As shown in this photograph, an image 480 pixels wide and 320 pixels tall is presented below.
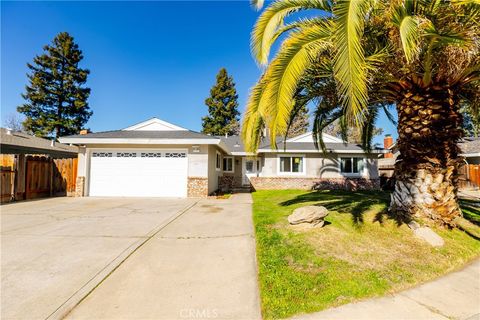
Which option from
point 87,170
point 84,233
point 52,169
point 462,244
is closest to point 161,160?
→ point 87,170

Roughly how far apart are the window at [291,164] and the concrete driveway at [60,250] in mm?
10730

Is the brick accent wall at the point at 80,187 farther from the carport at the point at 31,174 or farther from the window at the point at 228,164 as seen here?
the window at the point at 228,164

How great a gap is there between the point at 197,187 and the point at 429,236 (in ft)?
33.9

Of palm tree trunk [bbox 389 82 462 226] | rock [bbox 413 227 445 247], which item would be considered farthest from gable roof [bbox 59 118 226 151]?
rock [bbox 413 227 445 247]

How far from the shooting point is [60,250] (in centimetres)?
493

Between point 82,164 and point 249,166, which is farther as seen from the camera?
point 249,166

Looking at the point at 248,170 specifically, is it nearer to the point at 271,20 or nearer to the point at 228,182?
the point at 228,182

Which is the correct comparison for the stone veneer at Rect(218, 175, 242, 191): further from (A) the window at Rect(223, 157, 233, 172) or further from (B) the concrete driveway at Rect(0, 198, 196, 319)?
(B) the concrete driveway at Rect(0, 198, 196, 319)

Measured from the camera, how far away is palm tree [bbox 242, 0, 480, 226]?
13.0 ft

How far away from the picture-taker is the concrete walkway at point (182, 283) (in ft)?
9.74

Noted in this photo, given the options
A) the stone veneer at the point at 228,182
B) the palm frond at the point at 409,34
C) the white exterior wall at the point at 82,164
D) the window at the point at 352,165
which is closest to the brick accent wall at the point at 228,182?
the stone veneer at the point at 228,182

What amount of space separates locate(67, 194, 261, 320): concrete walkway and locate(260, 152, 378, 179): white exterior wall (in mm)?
12158

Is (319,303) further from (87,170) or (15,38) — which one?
(15,38)

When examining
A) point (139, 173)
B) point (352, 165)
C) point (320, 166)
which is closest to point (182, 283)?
point (139, 173)
